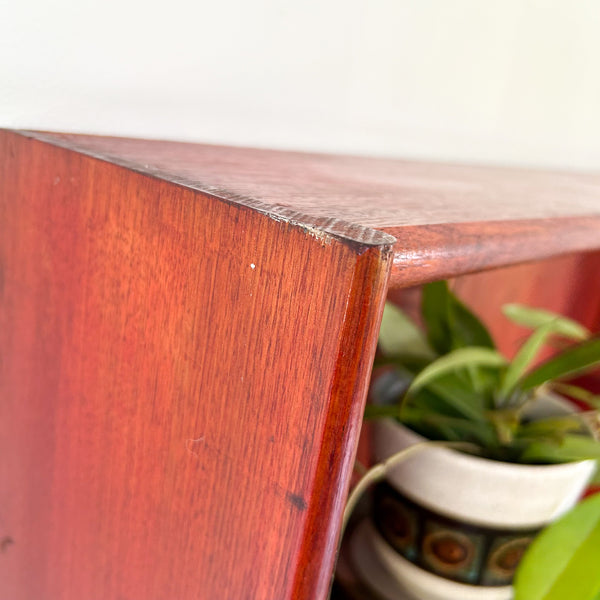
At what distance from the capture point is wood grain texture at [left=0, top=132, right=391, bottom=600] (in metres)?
0.21

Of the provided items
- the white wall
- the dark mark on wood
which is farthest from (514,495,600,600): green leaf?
the white wall

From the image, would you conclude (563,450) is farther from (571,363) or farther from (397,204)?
(397,204)

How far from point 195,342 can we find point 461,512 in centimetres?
25

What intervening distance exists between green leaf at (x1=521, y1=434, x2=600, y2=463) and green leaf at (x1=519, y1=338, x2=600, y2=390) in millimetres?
43

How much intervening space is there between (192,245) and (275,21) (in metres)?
0.34

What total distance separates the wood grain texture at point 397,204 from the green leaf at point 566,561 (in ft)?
0.47

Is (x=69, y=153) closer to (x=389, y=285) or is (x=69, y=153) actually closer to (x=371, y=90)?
(x=389, y=285)

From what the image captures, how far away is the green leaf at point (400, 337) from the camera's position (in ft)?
1.53

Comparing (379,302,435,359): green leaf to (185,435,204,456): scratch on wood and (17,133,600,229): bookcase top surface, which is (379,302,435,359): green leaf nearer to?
(17,133,600,229): bookcase top surface

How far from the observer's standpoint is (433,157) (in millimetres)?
731

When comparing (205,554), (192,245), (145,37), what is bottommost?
(205,554)

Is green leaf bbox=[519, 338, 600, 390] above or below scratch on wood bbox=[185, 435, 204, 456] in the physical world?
above

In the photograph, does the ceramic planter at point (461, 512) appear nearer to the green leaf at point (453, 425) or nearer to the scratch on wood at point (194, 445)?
the green leaf at point (453, 425)

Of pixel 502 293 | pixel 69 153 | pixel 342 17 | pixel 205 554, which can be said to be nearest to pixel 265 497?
pixel 205 554
